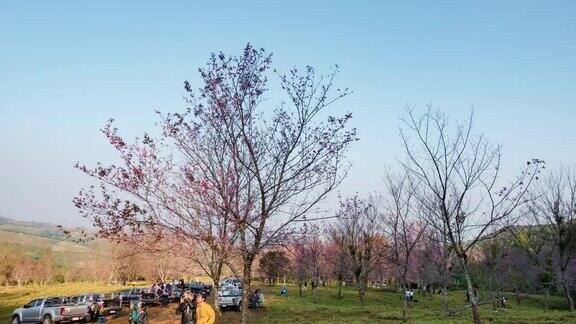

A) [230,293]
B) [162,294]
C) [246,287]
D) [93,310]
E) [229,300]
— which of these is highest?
[246,287]

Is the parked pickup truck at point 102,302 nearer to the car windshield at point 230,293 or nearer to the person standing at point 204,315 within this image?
the car windshield at point 230,293

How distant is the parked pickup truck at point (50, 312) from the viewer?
27.2m

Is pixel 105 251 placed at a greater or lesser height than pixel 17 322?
greater

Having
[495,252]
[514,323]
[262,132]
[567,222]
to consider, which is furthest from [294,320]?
[495,252]

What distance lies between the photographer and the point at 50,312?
2725 centimetres

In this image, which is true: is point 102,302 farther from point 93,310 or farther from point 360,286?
point 360,286

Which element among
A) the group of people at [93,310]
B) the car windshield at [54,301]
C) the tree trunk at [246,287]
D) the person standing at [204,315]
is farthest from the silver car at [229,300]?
the tree trunk at [246,287]

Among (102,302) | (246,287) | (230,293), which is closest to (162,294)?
(230,293)

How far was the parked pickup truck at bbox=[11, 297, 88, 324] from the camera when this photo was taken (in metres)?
27.2

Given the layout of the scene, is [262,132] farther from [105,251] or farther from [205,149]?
[105,251]

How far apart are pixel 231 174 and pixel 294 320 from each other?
1769 centimetres

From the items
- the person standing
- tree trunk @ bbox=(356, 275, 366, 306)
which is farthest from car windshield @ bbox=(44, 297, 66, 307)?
tree trunk @ bbox=(356, 275, 366, 306)

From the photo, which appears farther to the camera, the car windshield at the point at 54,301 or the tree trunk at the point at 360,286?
the tree trunk at the point at 360,286

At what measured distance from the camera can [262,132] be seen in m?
11.3
